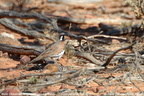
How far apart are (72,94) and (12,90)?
989 mm

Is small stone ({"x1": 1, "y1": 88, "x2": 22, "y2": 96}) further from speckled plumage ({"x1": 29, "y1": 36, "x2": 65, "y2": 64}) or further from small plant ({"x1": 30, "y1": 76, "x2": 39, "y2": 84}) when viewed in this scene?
speckled plumage ({"x1": 29, "y1": 36, "x2": 65, "y2": 64})

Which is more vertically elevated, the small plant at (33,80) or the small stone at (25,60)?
the small plant at (33,80)

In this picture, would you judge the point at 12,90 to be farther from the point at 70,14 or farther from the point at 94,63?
the point at 70,14

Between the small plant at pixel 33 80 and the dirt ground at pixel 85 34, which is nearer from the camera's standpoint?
the small plant at pixel 33 80

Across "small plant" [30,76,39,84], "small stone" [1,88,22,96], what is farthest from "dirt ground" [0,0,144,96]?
"small stone" [1,88,22,96]

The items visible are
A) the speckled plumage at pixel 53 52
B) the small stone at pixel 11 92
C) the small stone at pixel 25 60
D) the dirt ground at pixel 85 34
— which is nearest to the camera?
the small stone at pixel 11 92

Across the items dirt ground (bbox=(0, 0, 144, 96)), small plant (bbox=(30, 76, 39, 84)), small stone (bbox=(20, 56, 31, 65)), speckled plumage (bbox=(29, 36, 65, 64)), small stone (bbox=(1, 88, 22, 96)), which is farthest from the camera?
small stone (bbox=(20, 56, 31, 65))

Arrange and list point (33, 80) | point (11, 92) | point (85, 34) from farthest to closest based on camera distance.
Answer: point (85, 34), point (33, 80), point (11, 92)

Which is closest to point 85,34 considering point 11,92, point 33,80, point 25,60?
point 25,60

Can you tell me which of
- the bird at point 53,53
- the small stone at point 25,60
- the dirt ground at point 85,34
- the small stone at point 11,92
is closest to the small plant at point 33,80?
the dirt ground at point 85,34

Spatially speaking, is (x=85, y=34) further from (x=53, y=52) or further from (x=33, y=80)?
(x=33, y=80)

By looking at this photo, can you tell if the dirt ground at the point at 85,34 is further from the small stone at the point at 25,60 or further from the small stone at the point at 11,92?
the small stone at the point at 11,92

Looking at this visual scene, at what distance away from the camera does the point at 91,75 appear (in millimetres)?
5516

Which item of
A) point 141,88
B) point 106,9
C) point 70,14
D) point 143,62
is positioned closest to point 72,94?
point 141,88
